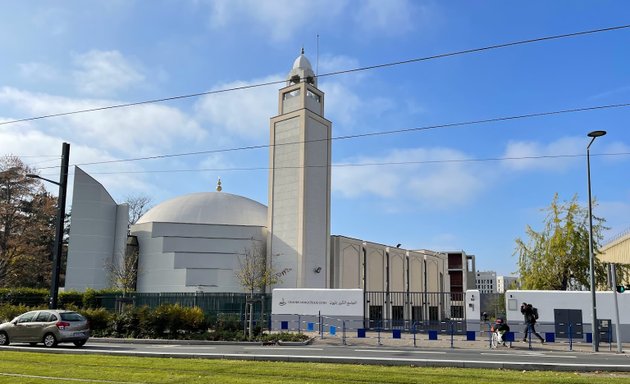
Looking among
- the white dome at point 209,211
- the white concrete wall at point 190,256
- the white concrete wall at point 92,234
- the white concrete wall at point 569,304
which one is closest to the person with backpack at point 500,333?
the white concrete wall at point 569,304

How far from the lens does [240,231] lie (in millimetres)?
53938

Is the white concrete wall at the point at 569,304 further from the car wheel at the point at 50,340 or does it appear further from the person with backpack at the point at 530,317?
the car wheel at the point at 50,340

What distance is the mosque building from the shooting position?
51812 millimetres

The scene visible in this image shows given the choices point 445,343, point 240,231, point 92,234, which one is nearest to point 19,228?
point 92,234

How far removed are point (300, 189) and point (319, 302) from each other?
2489cm

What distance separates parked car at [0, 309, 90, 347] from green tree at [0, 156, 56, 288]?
107 ft

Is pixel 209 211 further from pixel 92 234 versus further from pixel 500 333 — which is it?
pixel 500 333

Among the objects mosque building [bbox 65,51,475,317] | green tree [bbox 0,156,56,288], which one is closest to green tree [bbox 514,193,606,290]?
mosque building [bbox 65,51,475,317]

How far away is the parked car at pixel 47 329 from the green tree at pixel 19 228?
32.7m

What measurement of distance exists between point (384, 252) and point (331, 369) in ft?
177

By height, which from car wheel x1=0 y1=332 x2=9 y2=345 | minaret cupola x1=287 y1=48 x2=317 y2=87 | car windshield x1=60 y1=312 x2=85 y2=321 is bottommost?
car wheel x1=0 y1=332 x2=9 y2=345

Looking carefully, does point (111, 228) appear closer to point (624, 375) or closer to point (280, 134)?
point (280, 134)

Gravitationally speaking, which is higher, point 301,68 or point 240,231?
point 301,68

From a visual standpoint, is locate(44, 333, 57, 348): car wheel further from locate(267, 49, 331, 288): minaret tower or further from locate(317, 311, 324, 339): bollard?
locate(267, 49, 331, 288): minaret tower
